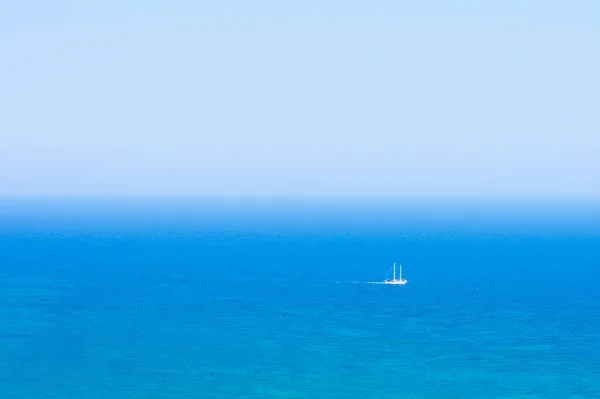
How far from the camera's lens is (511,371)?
50.1 meters

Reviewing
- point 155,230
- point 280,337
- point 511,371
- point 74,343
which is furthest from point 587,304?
point 155,230

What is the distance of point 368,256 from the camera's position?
116562mm

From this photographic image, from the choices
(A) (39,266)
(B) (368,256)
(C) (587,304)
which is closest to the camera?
(C) (587,304)

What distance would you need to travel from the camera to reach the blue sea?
47500mm

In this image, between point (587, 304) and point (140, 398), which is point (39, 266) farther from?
point (587, 304)

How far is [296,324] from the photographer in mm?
63719

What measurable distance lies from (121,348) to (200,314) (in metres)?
13.4

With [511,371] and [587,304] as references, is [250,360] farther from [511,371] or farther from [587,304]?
[587,304]

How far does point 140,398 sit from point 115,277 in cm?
Result: 4738

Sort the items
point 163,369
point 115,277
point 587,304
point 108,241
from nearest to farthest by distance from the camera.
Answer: point 163,369 < point 587,304 < point 115,277 < point 108,241

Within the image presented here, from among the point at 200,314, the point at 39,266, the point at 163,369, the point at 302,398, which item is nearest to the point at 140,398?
the point at 163,369

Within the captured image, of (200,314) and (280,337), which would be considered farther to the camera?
(200,314)

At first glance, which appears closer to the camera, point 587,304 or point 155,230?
point 587,304

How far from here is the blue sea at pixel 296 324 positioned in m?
47.5
